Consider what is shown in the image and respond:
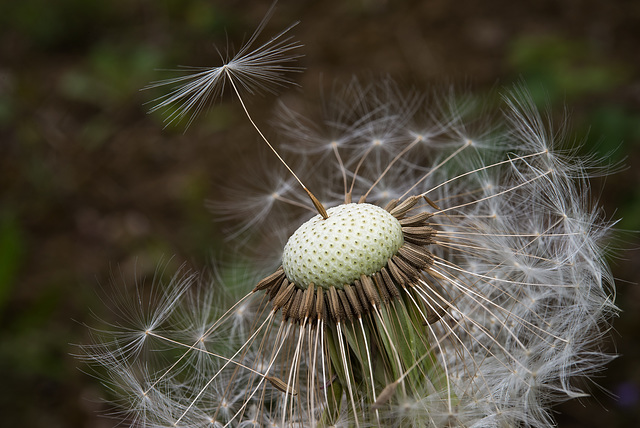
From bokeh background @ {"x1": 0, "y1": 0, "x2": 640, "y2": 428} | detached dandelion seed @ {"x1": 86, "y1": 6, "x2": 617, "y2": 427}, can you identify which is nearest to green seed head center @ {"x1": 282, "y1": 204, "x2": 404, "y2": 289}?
detached dandelion seed @ {"x1": 86, "y1": 6, "x2": 617, "y2": 427}

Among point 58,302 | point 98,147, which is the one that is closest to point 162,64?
point 98,147

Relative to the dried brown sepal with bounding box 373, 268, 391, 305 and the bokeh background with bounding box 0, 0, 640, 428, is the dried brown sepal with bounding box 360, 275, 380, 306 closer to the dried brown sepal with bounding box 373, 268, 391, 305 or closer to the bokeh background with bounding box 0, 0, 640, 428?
the dried brown sepal with bounding box 373, 268, 391, 305

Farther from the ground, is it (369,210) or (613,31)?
(369,210)

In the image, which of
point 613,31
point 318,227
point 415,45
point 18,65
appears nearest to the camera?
point 318,227

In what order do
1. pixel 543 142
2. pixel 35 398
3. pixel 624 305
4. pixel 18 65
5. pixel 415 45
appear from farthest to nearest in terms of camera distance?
1. pixel 18 65
2. pixel 415 45
3. pixel 35 398
4. pixel 624 305
5. pixel 543 142

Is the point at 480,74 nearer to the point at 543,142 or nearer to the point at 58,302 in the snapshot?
the point at 543,142

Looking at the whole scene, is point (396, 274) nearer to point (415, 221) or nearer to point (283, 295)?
point (415, 221)

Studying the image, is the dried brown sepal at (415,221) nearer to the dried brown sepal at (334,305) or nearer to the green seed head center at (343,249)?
the green seed head center at (343,249)

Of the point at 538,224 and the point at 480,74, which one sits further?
the point at 480,74
